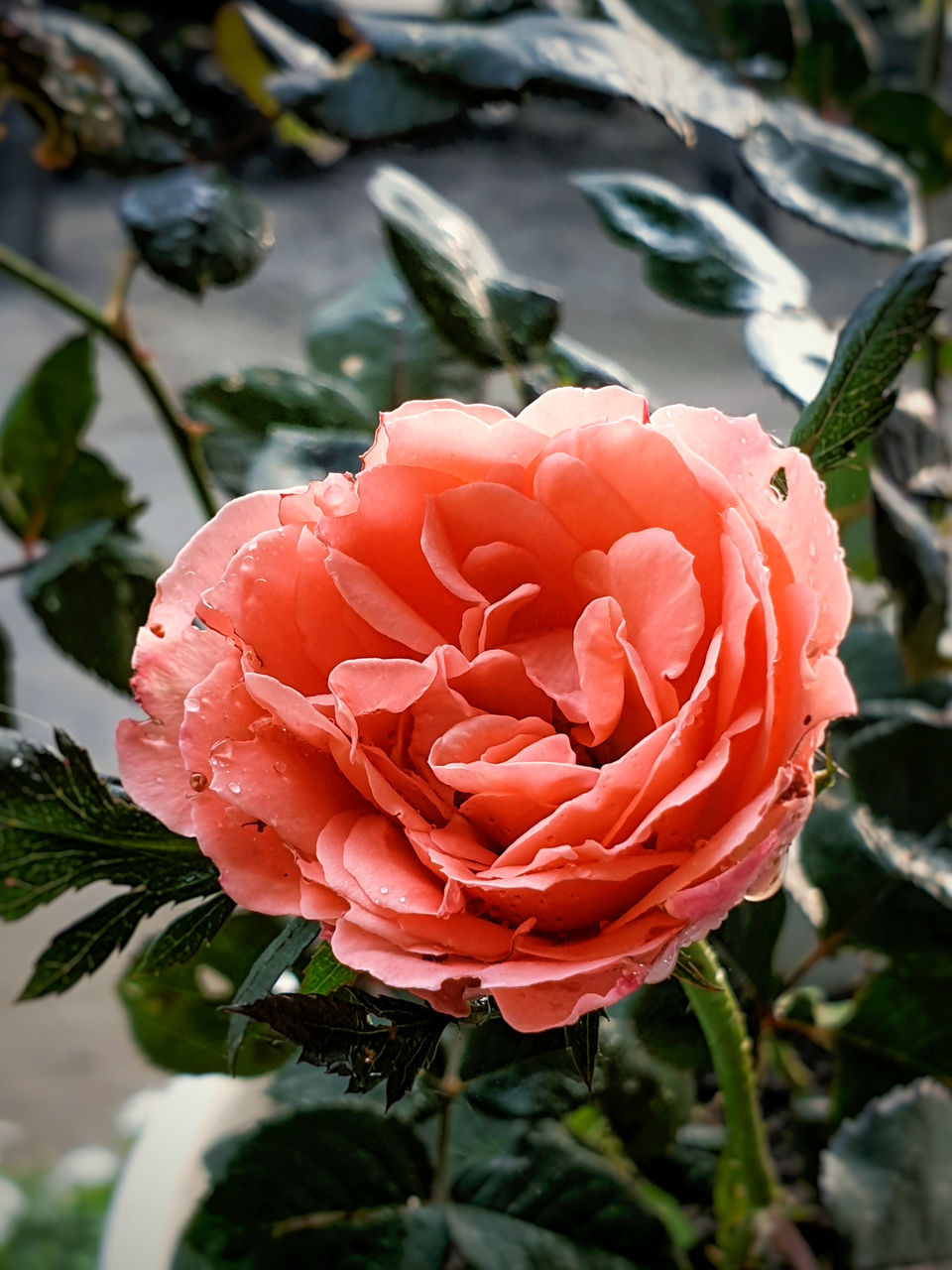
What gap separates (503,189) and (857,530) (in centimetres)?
127

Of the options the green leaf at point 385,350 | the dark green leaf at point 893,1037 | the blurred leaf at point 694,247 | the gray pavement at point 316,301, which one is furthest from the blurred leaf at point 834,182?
the gray pavement at point 316,301

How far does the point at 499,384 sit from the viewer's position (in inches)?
22.1

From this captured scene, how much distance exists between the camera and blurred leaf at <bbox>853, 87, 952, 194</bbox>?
499mm

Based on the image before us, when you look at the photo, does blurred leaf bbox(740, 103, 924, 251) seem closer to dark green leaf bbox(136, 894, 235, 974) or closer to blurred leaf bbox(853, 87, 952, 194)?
blurred leaf bbox(853, 87, 952, 194)

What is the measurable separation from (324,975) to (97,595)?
25 cm

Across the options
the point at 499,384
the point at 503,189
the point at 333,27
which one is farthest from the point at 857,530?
the point at 503,189

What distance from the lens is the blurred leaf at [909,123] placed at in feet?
1.64

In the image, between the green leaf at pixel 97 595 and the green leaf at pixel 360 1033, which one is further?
the green leaf at pixel 97 595

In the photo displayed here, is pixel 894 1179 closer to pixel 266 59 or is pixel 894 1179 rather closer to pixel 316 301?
pixel 266 59

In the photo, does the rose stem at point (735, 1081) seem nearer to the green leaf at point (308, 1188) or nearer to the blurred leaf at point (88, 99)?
the green leaf at point (308, 1188)

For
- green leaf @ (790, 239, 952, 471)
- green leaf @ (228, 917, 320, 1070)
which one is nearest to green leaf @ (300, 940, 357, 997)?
green leaf @ (228, 917, 320, 1070)

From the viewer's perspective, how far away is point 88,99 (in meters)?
0.43

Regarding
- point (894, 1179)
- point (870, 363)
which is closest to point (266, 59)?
point (870, 363)

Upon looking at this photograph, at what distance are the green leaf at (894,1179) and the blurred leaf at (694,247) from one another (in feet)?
0.91
